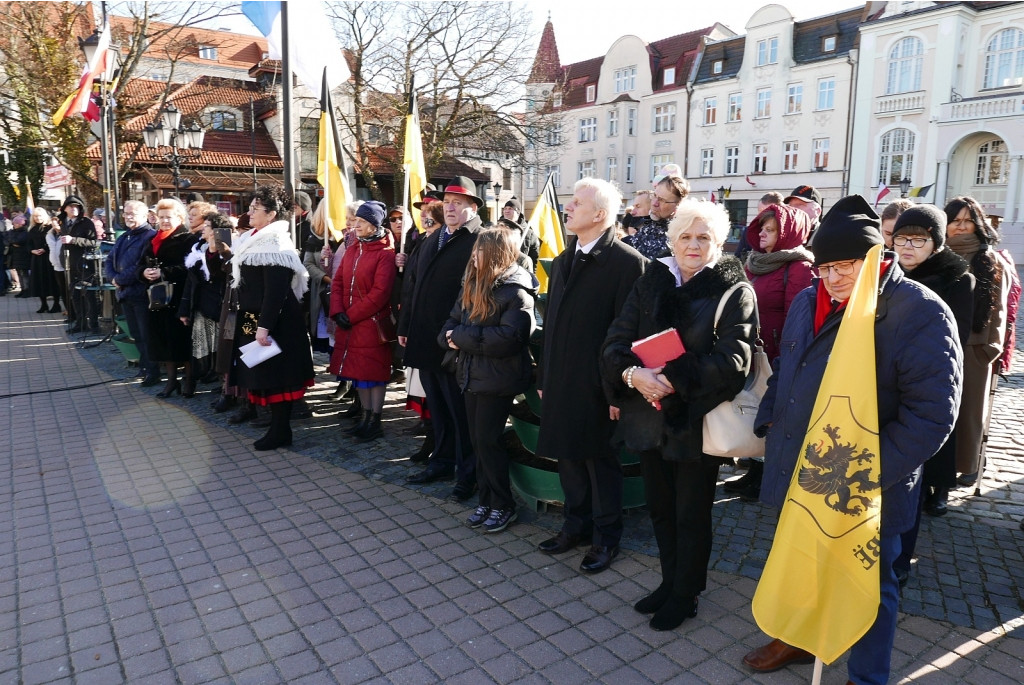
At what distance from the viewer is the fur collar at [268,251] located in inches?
220

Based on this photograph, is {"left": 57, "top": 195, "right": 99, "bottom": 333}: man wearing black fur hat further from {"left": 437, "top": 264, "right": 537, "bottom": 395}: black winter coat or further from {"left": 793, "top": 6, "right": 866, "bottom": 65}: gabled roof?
{"left": 793, "top": 6, "right": 866, "bottom": 65}: gabled roof

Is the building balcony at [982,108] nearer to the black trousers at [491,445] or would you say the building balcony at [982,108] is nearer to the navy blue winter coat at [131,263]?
the navy blue winter coat at [131,263]

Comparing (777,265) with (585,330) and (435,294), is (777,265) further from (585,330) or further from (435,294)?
(435,294)

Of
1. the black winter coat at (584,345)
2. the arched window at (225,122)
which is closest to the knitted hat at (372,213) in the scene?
the black winter coat at (584,345)

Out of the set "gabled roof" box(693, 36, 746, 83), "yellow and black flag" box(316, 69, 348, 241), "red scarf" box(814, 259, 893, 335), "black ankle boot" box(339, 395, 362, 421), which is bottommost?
"black ankle boot" box(339, 395, 362, 421)

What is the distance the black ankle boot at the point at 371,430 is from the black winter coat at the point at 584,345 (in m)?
2.75

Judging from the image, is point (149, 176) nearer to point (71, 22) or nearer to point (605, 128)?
point (71, 22)

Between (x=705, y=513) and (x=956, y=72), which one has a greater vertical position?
(x=956, y=72)

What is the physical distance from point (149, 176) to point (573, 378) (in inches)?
1117

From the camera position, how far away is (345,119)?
82.3 ft

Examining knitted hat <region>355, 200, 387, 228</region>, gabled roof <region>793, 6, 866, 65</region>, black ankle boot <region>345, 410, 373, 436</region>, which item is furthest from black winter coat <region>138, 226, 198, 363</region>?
gabled roof <region>793, 6, 866, 65</region>

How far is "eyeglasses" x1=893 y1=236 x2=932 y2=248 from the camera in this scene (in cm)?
366

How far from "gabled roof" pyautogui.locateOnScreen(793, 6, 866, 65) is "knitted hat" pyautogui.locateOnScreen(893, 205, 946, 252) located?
36177 millimetres

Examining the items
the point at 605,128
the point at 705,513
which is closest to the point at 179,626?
the point at 705,513
